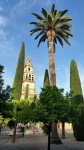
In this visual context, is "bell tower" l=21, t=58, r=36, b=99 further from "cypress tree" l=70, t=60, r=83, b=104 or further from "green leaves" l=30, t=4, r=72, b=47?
"green leaves" l=30, t=4, r=72, b=47

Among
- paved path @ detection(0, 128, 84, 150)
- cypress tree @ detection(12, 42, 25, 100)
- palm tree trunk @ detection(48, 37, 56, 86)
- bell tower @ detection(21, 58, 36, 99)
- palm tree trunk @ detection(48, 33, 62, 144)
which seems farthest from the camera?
bell tower @ detection(21, 58, 36, 99)

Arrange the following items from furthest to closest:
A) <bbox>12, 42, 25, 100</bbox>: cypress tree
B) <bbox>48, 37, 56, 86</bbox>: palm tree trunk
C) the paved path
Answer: <bbox>12, 42, 25, 100</bbox>: cypress tree → <bbox>48, 37, 56, 86</bbox>: palm tree trunk → the paved path


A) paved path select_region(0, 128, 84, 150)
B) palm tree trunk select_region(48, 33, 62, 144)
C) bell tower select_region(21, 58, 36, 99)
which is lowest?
paved path select_region(0, 128, 84, 150)

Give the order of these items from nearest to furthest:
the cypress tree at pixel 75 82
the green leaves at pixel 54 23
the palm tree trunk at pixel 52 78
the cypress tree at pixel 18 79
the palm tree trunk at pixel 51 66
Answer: the palm tree trunk at pixel 52 78
the palm tree trunk at pixel 51 66
the green leaves at pixel 54 23
the cypress tree at pixel 18 79
the cypress tree at pixel 75 82

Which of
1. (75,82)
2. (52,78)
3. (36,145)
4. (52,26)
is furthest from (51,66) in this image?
(75,82)

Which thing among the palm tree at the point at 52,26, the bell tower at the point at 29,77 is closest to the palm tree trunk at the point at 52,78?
the palm tree at the point at 52,26

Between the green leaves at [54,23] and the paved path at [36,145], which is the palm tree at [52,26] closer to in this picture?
the green leaves at [54,23]

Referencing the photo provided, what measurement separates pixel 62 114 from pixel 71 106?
1.66 metres

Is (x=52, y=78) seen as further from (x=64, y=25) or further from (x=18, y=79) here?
(x=64, y=25)

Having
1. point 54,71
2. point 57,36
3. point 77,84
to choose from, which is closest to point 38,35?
point 57,36

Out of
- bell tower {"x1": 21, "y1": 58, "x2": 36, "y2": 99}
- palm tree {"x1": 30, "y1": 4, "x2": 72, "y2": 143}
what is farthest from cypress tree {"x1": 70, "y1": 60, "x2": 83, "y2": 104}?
bell tower {"x1": 21, "y1": 58, "x2": 36, "y2": 99}

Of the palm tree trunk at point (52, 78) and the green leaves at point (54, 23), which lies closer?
the palm tree trunk at point (52, 78)

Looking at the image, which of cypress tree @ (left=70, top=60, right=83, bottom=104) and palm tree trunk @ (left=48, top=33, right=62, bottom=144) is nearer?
palm tree trunk @ (left=48, top=33, right=62, bottom=144)

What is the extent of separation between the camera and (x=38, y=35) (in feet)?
98.2
